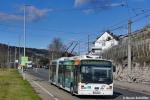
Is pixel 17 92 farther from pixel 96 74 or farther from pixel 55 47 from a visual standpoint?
pixel 55 47

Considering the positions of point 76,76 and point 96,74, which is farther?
point 76,76

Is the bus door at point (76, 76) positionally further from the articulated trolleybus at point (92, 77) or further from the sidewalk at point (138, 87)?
the sidewalk at point (138, 87)

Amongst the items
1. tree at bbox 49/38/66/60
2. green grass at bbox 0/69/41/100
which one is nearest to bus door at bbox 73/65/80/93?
green grass at bbox 0/69/41/100

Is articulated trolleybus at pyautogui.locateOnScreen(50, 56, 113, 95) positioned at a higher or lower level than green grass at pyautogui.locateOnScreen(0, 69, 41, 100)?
higher

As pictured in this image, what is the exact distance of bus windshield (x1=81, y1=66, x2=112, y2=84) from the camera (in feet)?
101

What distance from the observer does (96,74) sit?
101 ft

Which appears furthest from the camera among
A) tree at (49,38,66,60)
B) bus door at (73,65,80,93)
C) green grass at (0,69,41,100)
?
tree at (49,38,66,60)

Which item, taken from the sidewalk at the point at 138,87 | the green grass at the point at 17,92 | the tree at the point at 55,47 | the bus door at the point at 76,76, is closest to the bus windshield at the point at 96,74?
the bus door at the point at 76,76

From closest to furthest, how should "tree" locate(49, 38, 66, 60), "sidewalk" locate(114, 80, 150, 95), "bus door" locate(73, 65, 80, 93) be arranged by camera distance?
"bus door" locate(73, 65, 80, 93) < "sidewalk" locate(114, 80, 150, 95) < "tree" locate(49, 38, 66, 60)

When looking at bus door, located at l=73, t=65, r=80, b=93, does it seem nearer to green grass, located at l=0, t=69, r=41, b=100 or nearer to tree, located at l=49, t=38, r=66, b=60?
green grass, located at l=0, t=69, r=41, b=100

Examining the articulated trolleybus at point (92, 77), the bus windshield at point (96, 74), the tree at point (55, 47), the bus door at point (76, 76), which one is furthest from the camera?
the tree at point (55, 47)

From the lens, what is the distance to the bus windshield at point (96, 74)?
30.8 meters

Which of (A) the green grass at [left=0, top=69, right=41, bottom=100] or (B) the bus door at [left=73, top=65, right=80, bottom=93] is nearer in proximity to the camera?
(A) the green grass at [left=0, top=69, right=41, bottom=100]

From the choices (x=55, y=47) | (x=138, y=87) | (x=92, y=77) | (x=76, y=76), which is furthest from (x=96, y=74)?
(x=55, y=47)
